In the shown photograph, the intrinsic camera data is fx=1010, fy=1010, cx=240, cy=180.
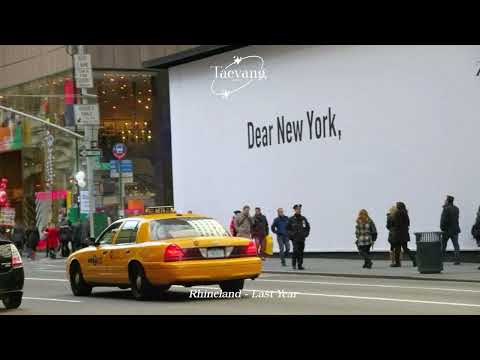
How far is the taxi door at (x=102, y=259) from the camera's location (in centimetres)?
1867

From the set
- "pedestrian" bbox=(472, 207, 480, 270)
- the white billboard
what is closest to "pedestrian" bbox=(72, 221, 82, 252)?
the white billboard

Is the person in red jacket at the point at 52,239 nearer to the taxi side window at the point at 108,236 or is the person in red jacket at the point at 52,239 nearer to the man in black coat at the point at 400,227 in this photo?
the man in black coat at the point at 400,227

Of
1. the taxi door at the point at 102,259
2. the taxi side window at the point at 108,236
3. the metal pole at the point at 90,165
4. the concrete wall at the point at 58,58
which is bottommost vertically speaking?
the taxi door at the point at 102,259

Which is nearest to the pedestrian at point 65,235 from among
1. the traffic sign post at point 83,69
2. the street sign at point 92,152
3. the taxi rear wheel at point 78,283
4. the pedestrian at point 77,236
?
the pedestrian at point 77,236

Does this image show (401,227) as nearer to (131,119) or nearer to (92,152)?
(92,152)

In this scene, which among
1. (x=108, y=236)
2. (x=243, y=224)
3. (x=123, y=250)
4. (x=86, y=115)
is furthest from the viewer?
(x=86, y=115)

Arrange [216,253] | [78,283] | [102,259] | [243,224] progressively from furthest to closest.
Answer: [243,224], [78,283], [102,259], [216,253]

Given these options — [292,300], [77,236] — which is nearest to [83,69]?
[77,236]

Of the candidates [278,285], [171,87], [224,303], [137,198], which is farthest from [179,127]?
[224,303]

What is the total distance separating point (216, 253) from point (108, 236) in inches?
120

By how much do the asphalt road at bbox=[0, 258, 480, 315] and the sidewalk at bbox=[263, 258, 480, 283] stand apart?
77 centimetres

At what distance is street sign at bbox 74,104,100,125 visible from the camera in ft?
112

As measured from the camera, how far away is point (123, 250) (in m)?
18.1

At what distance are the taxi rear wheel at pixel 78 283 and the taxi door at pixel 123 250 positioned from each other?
1389 millimetres
